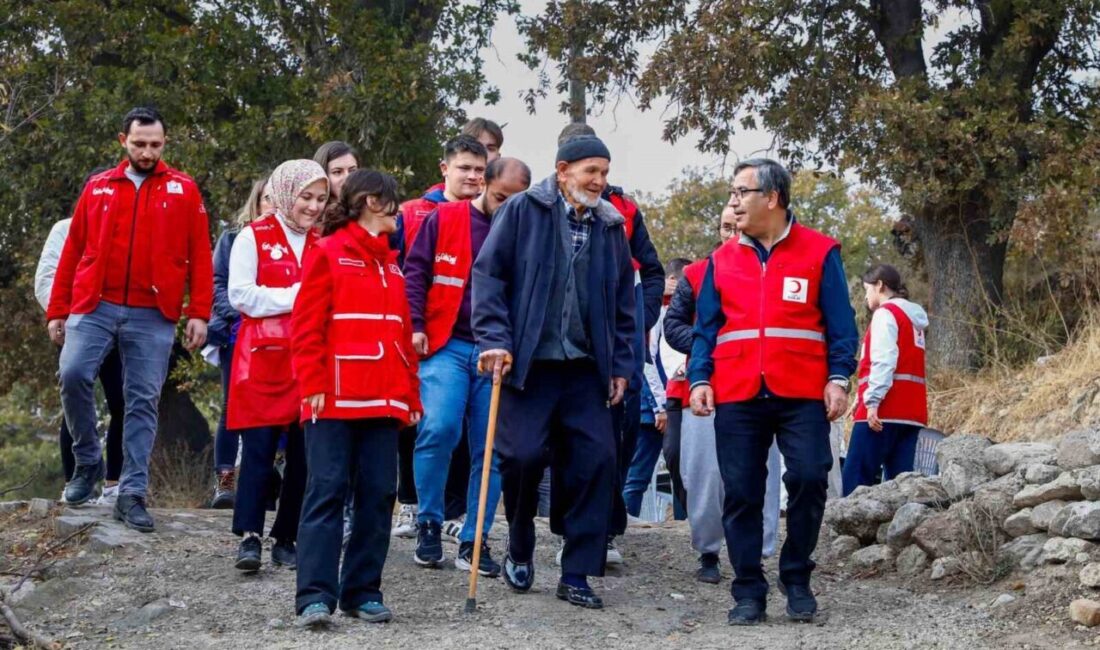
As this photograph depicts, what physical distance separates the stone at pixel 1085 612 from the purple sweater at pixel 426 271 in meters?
2.91

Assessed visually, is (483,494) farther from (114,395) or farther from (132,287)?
(114,395)

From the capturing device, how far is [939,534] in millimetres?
7590

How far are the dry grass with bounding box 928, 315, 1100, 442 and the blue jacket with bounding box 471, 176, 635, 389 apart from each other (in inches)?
241

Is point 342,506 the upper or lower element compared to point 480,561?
upper

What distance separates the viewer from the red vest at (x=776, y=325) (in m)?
6.42

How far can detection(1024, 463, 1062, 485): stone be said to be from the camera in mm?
7425

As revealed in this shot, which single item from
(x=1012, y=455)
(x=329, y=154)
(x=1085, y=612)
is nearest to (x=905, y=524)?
(x=1012, y=455)

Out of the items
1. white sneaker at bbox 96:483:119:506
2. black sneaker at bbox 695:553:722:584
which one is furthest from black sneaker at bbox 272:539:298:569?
black sneaker at bbox 695:553:722:584

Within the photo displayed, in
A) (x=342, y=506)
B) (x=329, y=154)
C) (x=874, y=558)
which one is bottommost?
(x=874, y=558)

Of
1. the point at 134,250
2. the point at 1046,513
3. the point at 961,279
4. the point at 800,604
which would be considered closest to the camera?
the point at 800,604

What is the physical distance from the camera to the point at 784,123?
1622 centimetres

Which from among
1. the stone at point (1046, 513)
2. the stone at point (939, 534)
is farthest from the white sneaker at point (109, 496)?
the stone at point (1046, 513)

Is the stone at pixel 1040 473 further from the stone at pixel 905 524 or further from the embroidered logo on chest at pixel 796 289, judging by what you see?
the embroidered logo on chest at pixel 796 289

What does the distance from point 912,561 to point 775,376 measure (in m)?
1.82
